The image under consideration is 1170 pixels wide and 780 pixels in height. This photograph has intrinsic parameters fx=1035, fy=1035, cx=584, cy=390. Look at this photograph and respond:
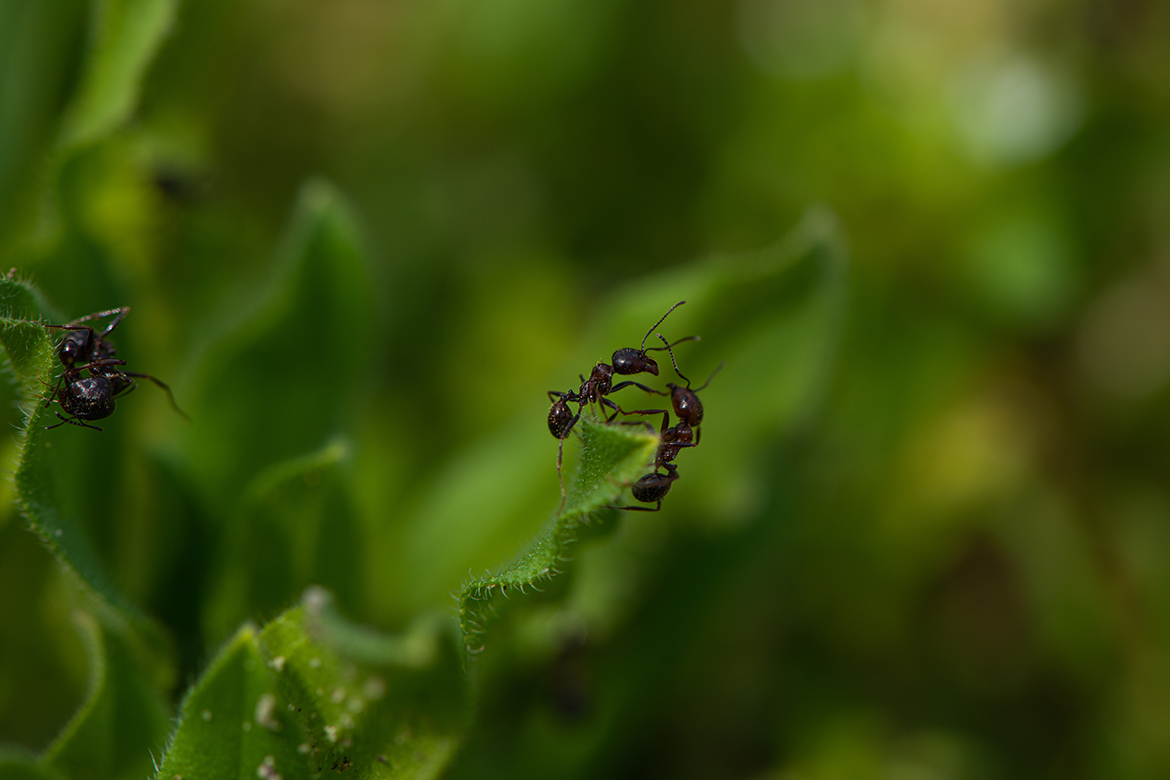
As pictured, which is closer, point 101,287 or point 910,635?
point 101,287

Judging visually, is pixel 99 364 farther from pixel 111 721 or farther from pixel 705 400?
pixel 705 400

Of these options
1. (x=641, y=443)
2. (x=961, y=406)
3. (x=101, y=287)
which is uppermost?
(x=961, y=406)

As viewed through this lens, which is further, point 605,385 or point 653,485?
point 605,385

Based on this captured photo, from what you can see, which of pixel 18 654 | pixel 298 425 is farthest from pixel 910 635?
pixel 18 654

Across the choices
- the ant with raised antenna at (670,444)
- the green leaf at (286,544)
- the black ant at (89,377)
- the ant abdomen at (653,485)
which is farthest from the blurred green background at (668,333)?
the ant abdomen at (653,485)

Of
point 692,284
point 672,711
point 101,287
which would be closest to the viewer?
point 101,287

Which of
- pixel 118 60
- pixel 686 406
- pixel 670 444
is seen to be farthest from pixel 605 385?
pixel 118 60

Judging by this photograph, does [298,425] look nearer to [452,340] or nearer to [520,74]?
[452,340]
